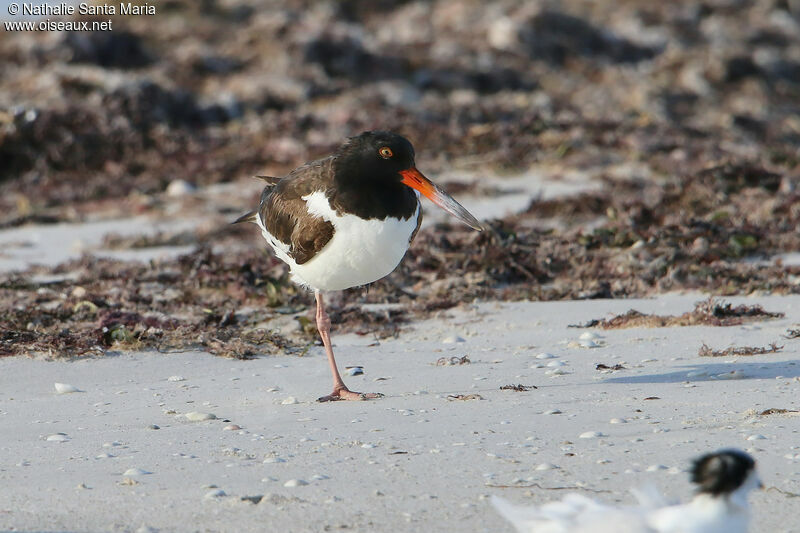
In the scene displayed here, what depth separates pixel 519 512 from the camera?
279 cm

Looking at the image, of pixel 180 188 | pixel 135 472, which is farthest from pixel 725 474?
pixel 180 188

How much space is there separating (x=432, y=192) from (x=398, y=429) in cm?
146

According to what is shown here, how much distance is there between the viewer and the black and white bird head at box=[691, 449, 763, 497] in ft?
8.75

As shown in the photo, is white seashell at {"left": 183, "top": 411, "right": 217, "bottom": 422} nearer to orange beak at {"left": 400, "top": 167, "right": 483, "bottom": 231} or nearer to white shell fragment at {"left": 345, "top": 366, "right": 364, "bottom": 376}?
white shell fragment at {"left": 345, "top": 366, "right": 364, "bottom": 376}

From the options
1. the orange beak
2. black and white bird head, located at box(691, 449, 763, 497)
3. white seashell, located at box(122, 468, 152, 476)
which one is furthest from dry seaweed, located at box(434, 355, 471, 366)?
black and white bird head, located at box(691, 449, 763, 497)

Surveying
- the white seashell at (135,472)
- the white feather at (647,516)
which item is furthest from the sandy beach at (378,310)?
the white feather at (647,516)

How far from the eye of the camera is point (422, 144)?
45.0ft

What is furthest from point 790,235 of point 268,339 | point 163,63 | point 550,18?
point 550,18

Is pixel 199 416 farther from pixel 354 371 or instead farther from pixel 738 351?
pixel 738 351

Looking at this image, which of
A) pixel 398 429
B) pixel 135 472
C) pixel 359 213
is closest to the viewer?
pixel 135 472

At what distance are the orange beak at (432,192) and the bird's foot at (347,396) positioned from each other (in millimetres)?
1038

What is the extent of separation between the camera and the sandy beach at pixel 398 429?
347cm

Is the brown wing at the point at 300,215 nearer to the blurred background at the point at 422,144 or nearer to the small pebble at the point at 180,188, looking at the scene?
the blurred background at the point at 422,144

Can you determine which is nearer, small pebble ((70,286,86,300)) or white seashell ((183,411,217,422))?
white seashell ((183,411,217,422))
